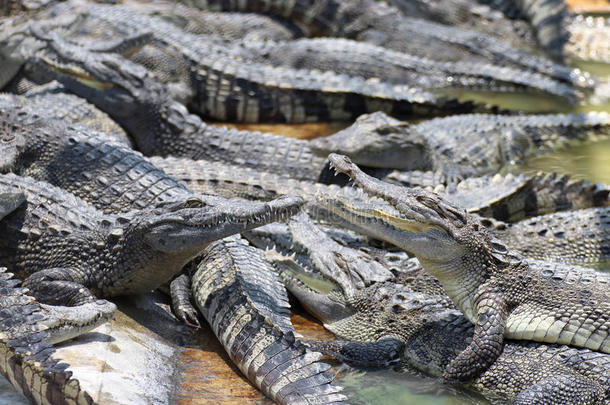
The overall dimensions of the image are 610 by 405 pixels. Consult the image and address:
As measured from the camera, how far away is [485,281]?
3887 millimetres

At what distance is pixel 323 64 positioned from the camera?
25.5 feet

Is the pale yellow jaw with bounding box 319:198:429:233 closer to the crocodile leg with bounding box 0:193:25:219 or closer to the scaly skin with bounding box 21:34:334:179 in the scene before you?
the crocodile leg with bounding box 0:193:25:219

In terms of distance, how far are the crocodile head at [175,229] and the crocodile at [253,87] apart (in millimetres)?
3281

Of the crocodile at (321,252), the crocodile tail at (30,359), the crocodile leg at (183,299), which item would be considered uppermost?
the crocodile tail at (30,359)

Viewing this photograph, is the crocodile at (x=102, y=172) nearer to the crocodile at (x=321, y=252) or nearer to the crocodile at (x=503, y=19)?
the crocodile at (x=321, y=252)

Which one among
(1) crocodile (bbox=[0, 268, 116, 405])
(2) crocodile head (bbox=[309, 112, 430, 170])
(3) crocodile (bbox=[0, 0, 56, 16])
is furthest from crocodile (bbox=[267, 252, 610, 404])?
(3) crocodile (bbox=[0, 0, 56, 16])

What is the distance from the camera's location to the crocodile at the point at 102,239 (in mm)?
3738

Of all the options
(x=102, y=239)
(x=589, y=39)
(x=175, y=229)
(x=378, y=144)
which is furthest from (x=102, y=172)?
(x=589, y=39)

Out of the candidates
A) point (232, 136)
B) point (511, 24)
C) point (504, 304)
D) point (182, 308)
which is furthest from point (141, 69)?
point (511, 24)

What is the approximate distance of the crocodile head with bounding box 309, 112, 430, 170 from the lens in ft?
19.1

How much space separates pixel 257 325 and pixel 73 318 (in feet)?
2.60

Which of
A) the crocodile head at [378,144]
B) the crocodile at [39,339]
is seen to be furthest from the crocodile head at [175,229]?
the crocodile head at [378,144]

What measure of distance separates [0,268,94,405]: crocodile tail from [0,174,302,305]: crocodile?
18.5 inches

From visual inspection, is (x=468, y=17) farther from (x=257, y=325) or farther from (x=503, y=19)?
(x=257, y=325)
